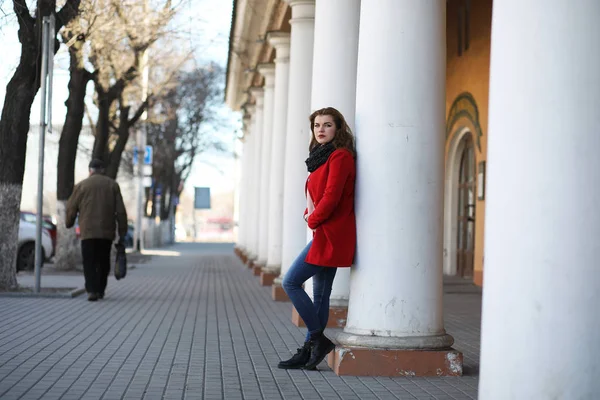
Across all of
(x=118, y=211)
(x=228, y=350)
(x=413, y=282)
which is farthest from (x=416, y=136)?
(x=118, y=211)

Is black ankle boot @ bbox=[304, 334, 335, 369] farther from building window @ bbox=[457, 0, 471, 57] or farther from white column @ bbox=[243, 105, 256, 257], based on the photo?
white column @ bbox=[243, 105, 256, 257]

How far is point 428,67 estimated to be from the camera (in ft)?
26.6

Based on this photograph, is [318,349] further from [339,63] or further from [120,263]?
[120,263]

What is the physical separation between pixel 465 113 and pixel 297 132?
670 cm

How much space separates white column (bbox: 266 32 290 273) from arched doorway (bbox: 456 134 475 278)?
4.38 metres

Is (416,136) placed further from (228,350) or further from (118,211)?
(118,211)

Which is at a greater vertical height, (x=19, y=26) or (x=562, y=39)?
(x=19, y=26)

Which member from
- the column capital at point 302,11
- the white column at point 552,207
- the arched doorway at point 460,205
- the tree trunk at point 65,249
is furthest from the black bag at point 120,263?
the white column at point 552,207

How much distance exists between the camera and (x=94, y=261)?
1483 cm

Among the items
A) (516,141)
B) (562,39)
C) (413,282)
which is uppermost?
(562,39)

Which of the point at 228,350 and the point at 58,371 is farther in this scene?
the point at 228,350

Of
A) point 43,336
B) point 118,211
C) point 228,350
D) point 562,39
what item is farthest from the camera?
point 118,211

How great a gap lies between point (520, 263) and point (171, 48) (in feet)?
84.8

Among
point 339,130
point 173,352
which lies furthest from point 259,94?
point 339,130
